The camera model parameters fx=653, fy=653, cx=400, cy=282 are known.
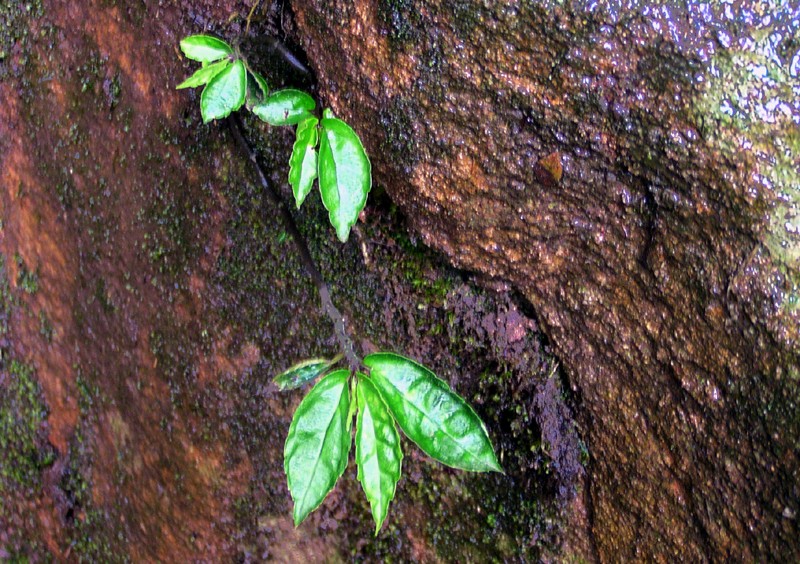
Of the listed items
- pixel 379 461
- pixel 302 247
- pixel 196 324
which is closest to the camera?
pixel 379 461

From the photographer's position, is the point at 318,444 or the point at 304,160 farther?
the point at 304,160

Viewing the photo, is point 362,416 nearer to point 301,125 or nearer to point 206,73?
point 301,125

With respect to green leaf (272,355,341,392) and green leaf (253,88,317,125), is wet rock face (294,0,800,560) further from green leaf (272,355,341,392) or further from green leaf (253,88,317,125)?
green leaf (272,355,341,392)

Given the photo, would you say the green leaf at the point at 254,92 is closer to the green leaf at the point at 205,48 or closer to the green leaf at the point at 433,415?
the green leaf at the point at 205,48

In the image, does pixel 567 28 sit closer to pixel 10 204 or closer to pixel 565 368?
pixel 565 368

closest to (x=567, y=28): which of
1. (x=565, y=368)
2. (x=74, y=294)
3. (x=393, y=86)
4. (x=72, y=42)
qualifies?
(x=393, y=86)

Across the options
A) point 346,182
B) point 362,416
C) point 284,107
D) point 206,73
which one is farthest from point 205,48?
point 362,416
